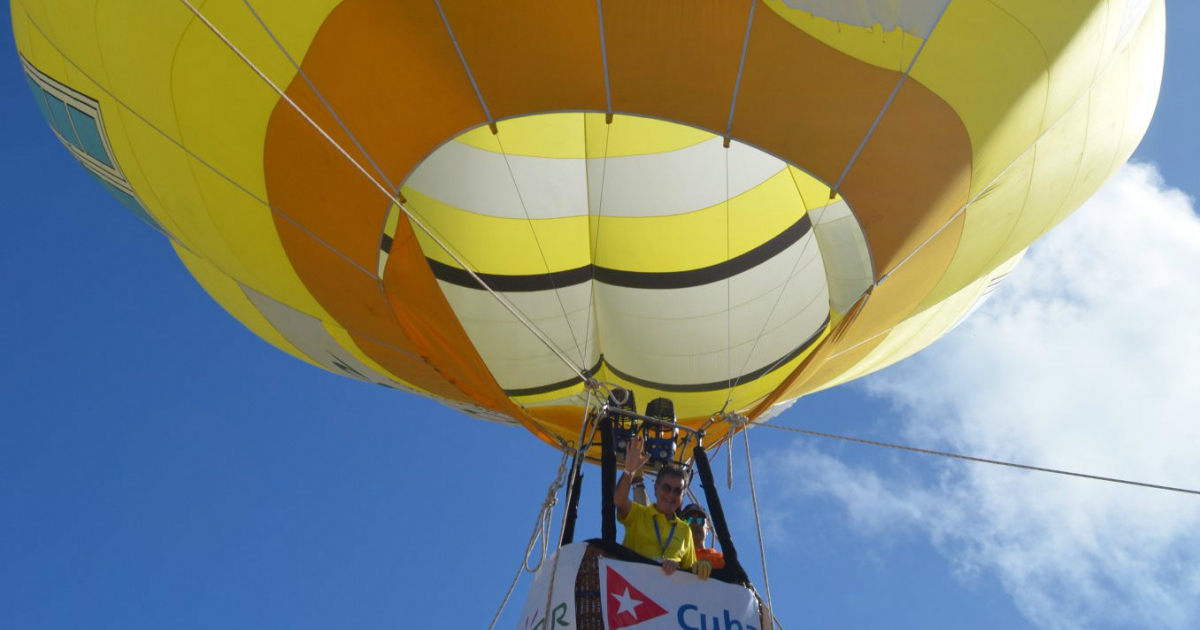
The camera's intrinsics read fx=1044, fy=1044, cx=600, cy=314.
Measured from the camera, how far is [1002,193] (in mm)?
5051

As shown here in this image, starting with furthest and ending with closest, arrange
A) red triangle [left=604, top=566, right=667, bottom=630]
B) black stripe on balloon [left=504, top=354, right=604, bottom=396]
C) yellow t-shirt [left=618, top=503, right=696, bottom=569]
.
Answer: black stripe on balloon [left=504, top=354, right=604, bottom=396] < yellow t-shirt [left=618, top=503, right=696, bottom=569] < red triangle [left=604, top=566, right=667, bottom=630]

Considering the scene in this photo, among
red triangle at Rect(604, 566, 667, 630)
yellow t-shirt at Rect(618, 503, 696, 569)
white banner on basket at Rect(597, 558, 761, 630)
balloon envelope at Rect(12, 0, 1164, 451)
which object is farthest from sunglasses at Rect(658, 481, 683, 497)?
balloon envelope at Rect(12, 0, 1164, 451)

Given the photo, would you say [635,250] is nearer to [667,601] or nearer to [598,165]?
[598,165]

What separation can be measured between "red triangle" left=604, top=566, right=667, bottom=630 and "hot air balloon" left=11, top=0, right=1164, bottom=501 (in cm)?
138

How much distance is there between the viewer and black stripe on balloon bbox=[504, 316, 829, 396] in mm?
6246

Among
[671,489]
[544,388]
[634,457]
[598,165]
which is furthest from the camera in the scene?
[544,388]

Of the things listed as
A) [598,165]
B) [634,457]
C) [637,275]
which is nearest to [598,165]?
[598,165]

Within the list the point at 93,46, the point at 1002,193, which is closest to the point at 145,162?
the point at 93,46

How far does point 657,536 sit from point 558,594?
0.54 metres

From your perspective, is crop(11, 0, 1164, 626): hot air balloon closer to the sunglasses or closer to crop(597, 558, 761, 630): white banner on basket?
crop(597, 558, 761, 630): white banner on basket

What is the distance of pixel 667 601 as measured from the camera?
408 centimetres

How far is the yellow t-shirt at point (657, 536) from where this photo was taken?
14.5 feet

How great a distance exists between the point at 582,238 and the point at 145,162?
241 centimetres

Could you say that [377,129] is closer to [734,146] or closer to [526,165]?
[526,165]
